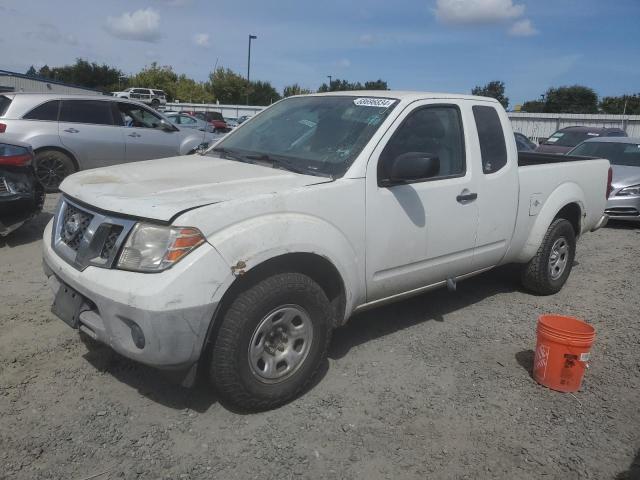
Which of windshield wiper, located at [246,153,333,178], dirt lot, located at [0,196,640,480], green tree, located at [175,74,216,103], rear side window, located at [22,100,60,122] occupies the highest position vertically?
green tree, located at [175,74,216,103]

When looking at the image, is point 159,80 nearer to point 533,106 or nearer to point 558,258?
point 533,106

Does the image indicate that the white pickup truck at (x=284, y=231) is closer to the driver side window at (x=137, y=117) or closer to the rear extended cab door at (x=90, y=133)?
the rear extended cab door at (x=90, y=133)

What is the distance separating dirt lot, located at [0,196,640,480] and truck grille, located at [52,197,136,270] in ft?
2.81

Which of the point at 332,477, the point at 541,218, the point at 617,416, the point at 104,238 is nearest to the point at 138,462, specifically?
the point at 332,477

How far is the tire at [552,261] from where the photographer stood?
17.1 ft

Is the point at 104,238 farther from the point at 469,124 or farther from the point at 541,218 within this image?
the point at 541,218

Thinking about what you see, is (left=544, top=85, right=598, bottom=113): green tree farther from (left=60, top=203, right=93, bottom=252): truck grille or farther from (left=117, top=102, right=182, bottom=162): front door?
(left=60, top=203, right=93, bottom=252): truck grille

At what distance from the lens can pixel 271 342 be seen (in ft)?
10.4

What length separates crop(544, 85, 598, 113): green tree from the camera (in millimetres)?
67562

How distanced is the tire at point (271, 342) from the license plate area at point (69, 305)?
0.78 m

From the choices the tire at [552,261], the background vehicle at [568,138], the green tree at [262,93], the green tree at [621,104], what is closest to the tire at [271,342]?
the tire at [552,261]

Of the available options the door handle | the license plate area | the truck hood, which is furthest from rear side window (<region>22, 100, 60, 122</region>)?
the door handle

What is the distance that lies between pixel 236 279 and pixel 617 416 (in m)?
2.48

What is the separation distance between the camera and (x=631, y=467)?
294 cm
